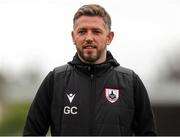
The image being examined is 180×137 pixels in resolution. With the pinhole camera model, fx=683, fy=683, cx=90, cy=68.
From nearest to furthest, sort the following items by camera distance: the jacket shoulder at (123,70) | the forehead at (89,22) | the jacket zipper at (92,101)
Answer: the jacket zipper at (92,101), the forehead at (89,22), the jacket shoulder at (123,70)

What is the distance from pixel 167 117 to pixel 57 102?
2568 centimetres

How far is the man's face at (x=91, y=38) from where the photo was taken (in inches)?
202

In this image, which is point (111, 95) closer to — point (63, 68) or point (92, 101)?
point (92, 101)

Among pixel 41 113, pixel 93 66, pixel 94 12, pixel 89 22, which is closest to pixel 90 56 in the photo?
pixel 93 66

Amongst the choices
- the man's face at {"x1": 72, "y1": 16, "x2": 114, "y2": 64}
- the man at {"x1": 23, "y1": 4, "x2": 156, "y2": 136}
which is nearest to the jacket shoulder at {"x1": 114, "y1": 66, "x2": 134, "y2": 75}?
the man at {"x1": 23, "y1": 4, "x2": 156, "y2": 136}

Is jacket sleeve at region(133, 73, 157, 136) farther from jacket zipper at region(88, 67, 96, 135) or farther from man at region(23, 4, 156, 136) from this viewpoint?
jacket zipper at region(88, 67, 96, 135)

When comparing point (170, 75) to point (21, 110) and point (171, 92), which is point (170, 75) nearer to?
point (171, 92)

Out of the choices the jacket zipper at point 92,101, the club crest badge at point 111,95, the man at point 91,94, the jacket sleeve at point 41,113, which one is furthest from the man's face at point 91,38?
the jacket sleeve at point 41,113

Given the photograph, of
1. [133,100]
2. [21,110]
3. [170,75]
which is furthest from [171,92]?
[133,100]

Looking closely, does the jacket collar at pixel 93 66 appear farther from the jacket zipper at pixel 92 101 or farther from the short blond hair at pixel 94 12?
the short blond hair at pixel 94 12

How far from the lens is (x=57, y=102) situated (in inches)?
204

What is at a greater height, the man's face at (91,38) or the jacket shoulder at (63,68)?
the man's face at (91,38)

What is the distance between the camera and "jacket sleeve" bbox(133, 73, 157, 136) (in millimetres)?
5277

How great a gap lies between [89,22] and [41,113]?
79 centimetres
